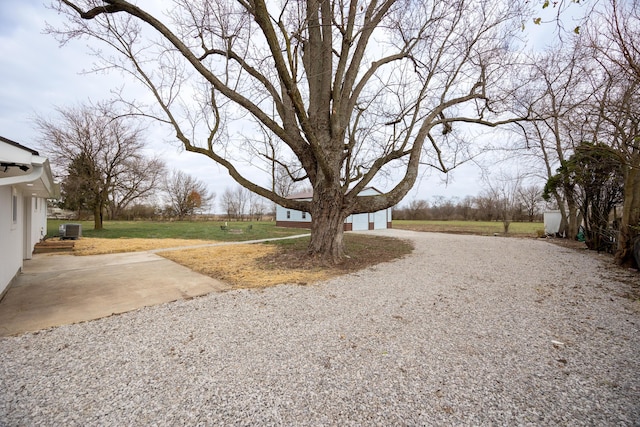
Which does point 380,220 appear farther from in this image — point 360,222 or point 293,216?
point 293,216

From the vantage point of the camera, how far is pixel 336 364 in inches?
98.1

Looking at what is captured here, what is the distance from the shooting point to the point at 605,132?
6.40 metres

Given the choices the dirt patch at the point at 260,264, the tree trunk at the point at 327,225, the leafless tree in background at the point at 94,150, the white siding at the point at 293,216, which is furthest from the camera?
the white siding at the point at 293,216

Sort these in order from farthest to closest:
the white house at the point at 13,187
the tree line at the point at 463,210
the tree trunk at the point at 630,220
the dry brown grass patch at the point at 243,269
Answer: the tree line at the point at 463,210 < the tree trunk at the point at 630,220 < the dry brown grass patch at the point at 243,269 < the white house at the point at 13,187

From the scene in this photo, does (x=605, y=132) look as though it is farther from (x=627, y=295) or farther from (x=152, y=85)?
(x=152, y=85)

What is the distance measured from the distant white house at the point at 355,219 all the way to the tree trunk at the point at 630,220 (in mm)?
13466

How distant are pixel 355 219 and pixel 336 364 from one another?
724 inches

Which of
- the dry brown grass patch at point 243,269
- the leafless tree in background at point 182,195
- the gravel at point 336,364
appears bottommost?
the gravel at point 336,364

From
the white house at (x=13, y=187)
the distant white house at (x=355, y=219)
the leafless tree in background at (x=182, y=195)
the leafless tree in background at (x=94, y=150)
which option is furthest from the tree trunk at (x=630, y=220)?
the leafless tree in background at (x=182, y=195)

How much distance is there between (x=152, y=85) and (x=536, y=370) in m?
8.87

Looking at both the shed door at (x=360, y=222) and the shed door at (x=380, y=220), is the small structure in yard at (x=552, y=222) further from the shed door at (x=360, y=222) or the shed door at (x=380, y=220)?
the shed door at (x=360, y=222)

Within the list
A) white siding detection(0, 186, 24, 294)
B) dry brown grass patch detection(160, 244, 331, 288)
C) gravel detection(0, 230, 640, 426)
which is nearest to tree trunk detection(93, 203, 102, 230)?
dry brown grass patch detection(160, 244, 331, 288)

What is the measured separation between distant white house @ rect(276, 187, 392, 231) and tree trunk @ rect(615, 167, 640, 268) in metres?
13.5

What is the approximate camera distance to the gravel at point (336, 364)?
1.88 metres
